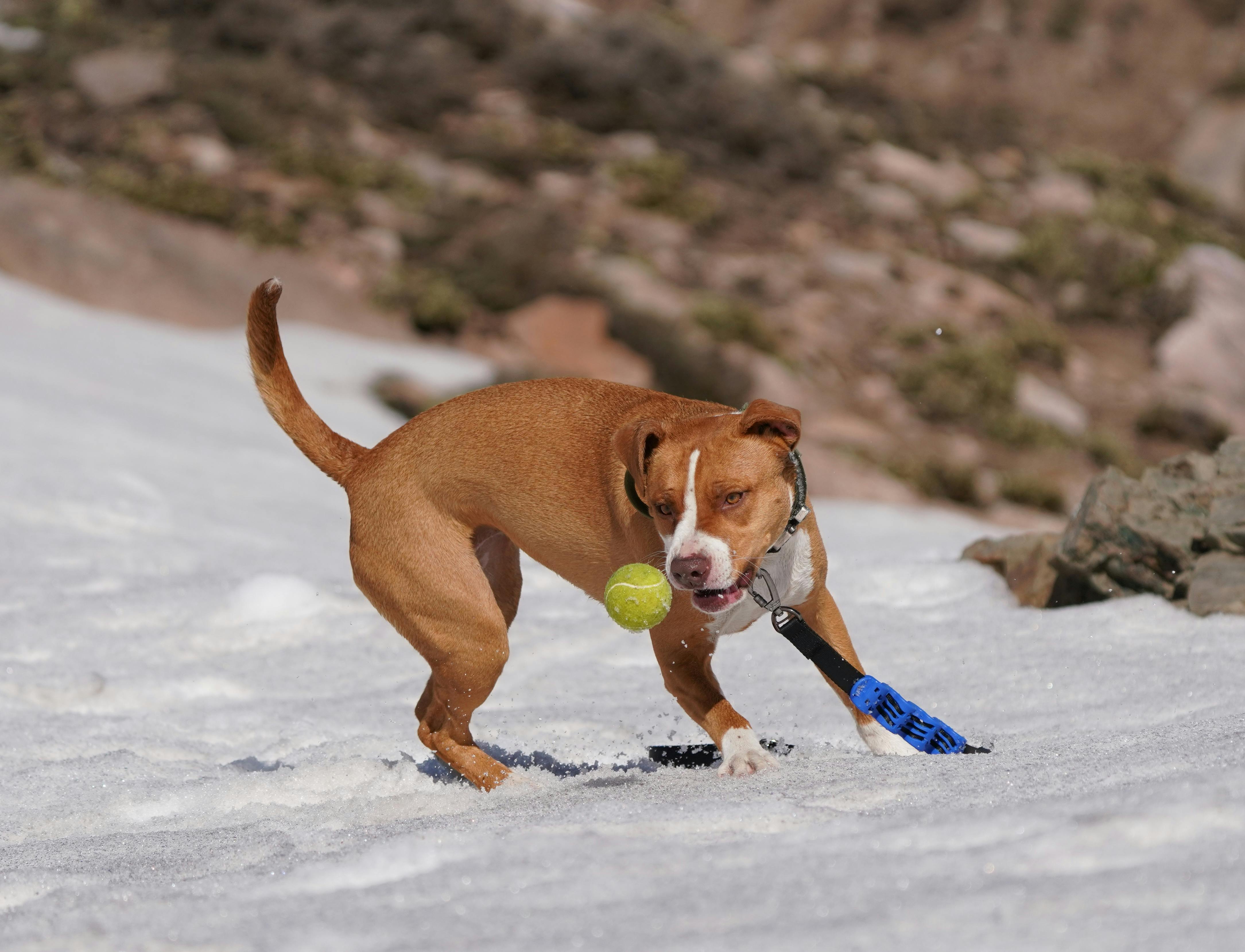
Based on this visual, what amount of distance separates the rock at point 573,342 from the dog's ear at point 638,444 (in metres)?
9.79

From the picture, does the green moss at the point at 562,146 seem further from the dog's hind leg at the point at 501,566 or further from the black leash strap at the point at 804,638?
the black leash strap at the point at 804,638

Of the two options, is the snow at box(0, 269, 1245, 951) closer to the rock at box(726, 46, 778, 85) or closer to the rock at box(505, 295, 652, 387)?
the rock at box(505, 295, 652, 387)

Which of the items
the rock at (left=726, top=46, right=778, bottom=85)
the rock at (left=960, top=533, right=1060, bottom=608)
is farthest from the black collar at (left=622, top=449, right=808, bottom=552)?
the rock at (left=726, top=46, right=778, bottom=85)

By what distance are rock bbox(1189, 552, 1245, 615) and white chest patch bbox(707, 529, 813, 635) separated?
2347mm

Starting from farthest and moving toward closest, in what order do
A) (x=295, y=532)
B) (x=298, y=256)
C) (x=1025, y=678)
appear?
(x=298, y=256) < (x=295, y=532) < (x=1025, y=678)

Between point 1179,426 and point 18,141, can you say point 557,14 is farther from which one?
point 1179,426

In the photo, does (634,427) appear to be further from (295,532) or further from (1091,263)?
(1091,263)

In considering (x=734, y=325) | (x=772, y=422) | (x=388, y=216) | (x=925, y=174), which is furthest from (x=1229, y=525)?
(x=925, y=174)

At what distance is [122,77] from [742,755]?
19160 mm

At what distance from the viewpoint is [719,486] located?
3.92 metres

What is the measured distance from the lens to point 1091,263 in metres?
19.6

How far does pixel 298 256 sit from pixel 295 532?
8.11m

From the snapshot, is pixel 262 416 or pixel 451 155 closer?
pixel 262 416

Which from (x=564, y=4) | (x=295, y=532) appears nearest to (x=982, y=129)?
(x=564, y=4)
